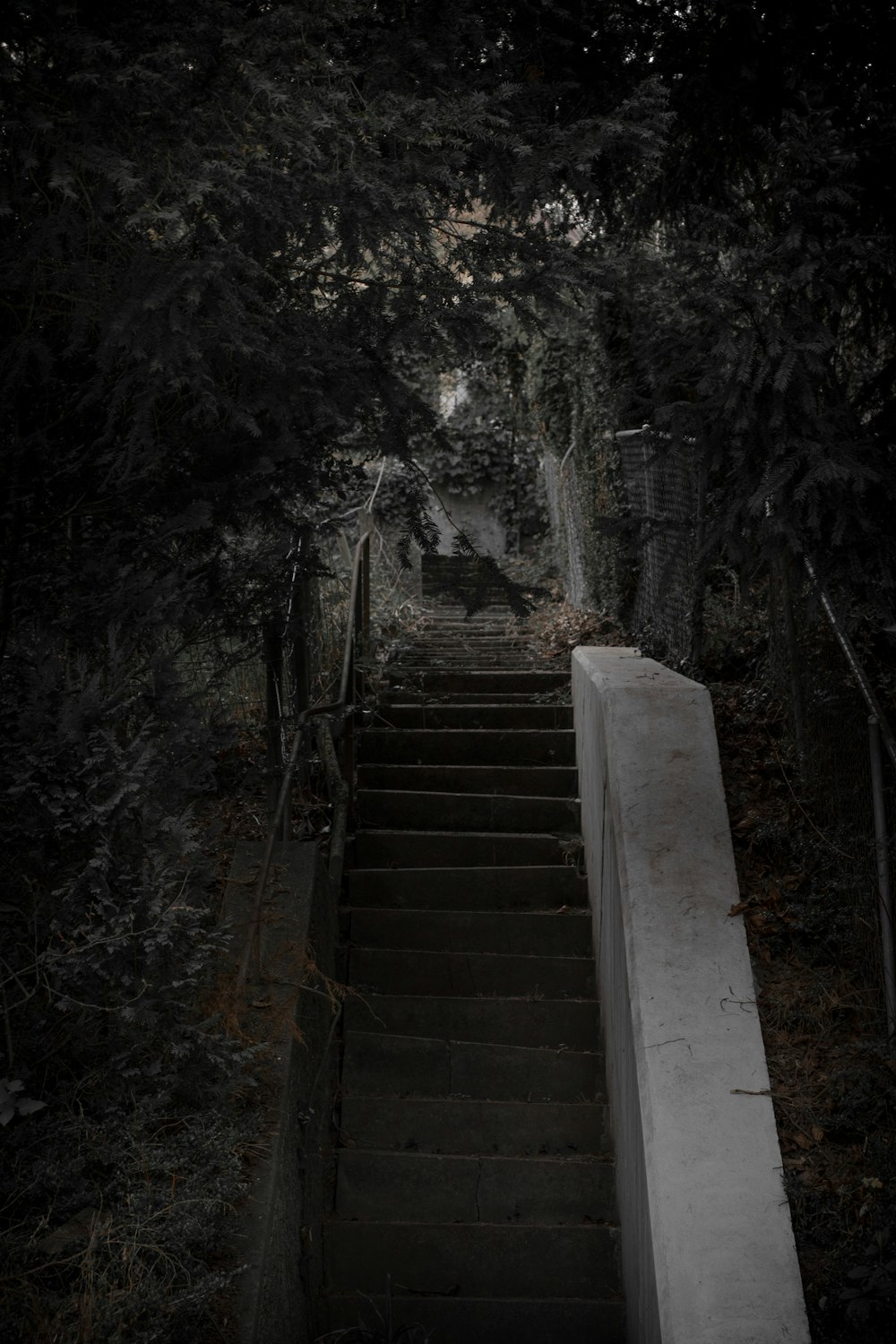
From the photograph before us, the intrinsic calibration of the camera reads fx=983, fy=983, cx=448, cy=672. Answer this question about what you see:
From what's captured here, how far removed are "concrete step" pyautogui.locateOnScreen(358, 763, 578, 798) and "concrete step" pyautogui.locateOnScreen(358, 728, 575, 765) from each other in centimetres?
19

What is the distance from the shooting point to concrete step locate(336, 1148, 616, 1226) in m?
3.92

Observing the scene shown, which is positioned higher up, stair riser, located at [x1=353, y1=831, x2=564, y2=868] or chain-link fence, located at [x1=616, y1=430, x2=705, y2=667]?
chain-link fence, located at [x1=616, y1=430, x2=705, y2=667]

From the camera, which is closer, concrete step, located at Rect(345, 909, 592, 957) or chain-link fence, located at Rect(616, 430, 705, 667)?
chain-link fence, located at Rect(616, 430, 705, 667)

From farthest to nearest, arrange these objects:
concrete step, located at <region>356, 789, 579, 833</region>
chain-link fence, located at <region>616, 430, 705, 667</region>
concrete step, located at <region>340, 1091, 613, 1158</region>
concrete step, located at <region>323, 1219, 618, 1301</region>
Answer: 1. concrete step, located at <region>356, 789, 579, 833</region>
2. chain-link fence, located at <region>616, 430, 705, 667</region>
3. concrete step, located at <region>340, 1091, 613, 1158</region>
4. concrete step, located at <region>323, 1219, 618, 1301</region>

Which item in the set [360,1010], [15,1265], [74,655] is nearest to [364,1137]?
[360,1010]

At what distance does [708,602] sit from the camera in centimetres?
635

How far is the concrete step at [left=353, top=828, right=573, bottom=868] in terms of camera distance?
5.39 meters

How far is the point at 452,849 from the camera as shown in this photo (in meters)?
5.44

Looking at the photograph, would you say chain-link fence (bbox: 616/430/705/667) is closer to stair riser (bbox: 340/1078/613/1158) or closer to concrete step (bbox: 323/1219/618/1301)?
stair riser (bbox: 340/1078/613/1158)

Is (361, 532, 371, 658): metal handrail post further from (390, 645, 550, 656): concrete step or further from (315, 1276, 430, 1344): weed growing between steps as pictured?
(315, 1276, 430, 1344): weed growing between steps

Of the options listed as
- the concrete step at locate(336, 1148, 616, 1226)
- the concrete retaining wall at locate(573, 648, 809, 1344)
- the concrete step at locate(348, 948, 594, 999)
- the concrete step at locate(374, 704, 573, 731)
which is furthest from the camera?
the concrete step at locate(374, 704, 573, 731)

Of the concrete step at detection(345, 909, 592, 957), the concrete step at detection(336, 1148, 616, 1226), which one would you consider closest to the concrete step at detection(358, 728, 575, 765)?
the concrete step at detection(345, 909, 592, 957)

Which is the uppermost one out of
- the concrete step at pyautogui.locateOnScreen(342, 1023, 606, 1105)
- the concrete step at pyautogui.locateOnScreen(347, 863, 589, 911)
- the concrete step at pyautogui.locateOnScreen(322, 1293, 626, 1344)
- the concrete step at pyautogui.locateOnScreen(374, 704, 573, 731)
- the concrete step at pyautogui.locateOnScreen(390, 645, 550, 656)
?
the concrete step at pyautogui.locateOnScreen(390, 645, 550, 656)

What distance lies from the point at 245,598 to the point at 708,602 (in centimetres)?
374
